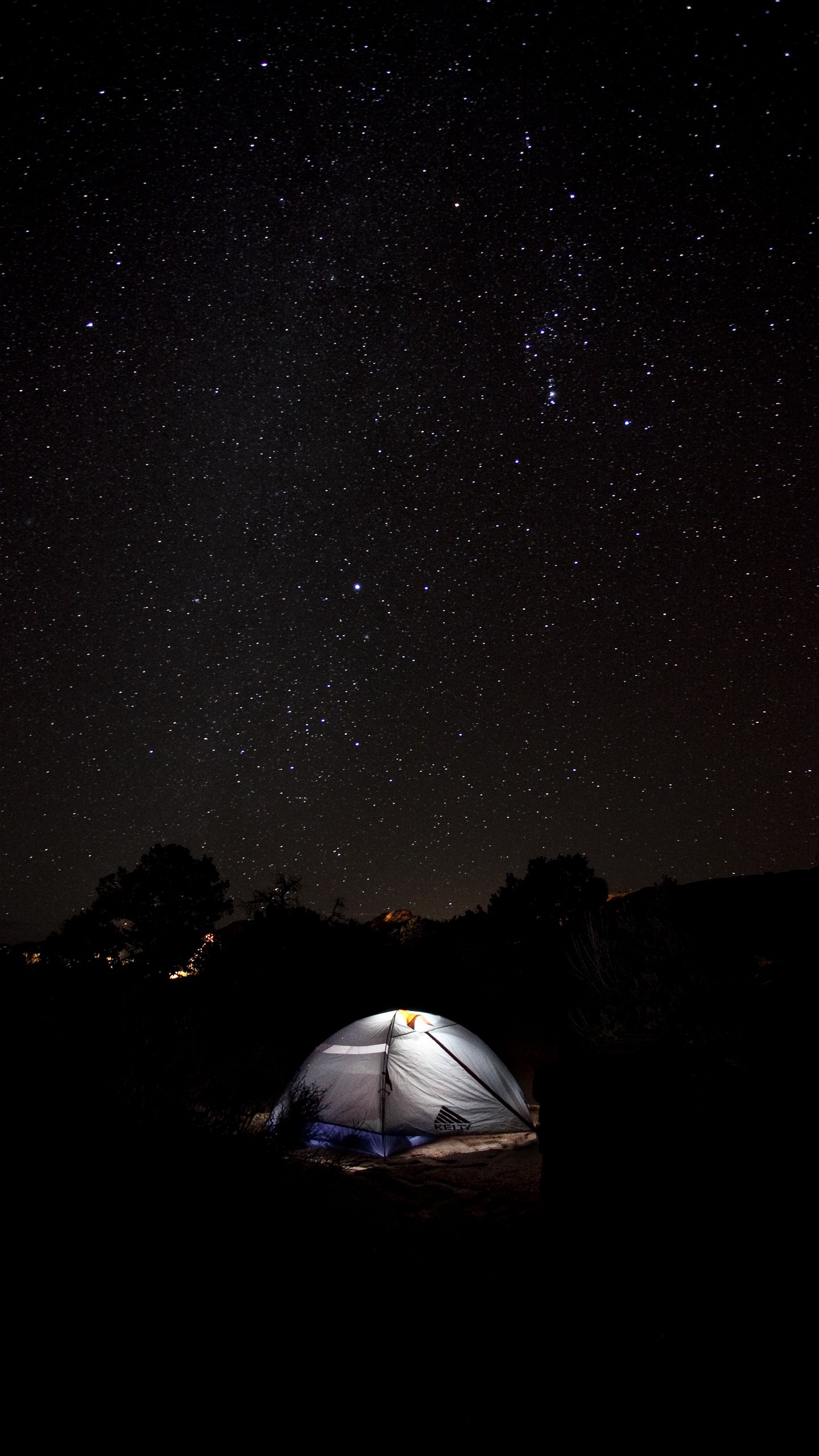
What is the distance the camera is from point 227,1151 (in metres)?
5.46

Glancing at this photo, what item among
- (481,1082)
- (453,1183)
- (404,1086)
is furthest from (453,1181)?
(481,1082)

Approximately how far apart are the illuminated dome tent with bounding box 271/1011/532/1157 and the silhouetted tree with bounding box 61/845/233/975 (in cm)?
1908

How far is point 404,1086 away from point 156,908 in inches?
934

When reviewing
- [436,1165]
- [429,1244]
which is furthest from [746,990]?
[429,1244]

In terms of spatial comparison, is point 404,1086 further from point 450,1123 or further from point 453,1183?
point 453,1183

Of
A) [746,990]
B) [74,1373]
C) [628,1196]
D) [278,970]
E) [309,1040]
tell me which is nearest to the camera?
[628,1196]

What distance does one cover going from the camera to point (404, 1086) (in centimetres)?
882

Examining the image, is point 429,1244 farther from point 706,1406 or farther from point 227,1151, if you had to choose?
point 706,1406

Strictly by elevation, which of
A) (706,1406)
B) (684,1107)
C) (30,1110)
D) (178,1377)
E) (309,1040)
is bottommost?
(309,1040)

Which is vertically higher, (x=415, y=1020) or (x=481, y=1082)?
(x=415, y=1020)

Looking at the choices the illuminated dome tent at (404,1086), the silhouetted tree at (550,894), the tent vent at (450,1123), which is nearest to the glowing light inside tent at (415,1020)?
the illuminated dome tent at (404,1086)

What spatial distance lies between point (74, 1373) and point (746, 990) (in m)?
8.34

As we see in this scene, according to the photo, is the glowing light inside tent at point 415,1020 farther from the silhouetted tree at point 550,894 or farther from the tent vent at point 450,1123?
the silhouetted tree at point 550,894

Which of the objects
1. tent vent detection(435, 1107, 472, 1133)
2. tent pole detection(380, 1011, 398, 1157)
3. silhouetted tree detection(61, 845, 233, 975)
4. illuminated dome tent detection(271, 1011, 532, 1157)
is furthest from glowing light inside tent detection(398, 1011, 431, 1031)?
silhouetted tree detection(61, 845, 233, 975)
